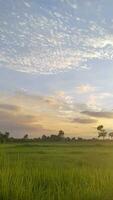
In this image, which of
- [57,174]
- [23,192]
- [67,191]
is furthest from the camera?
[57,174]

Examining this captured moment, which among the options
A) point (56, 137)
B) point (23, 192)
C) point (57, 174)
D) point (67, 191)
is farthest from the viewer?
point (56, 137)

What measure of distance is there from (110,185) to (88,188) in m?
0.82

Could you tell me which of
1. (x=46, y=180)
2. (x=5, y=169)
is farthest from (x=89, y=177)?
(x=5, y=169)

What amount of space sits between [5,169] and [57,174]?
1.39 meters

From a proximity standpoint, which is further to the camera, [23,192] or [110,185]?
[110,185]

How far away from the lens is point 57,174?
376 inches

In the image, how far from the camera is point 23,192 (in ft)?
26.7

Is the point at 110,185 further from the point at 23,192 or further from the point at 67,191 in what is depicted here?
the point at 23,192

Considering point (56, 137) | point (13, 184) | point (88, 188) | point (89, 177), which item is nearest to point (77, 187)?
point (88, 188)

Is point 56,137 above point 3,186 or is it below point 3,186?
above

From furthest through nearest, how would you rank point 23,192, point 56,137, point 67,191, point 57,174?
point 56,137 → point 57,174 → point 67,191 → point 23,192

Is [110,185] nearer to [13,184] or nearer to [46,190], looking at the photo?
[46,190]

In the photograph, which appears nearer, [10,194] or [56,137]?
[10,194]

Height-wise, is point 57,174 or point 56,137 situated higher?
point 56,137
